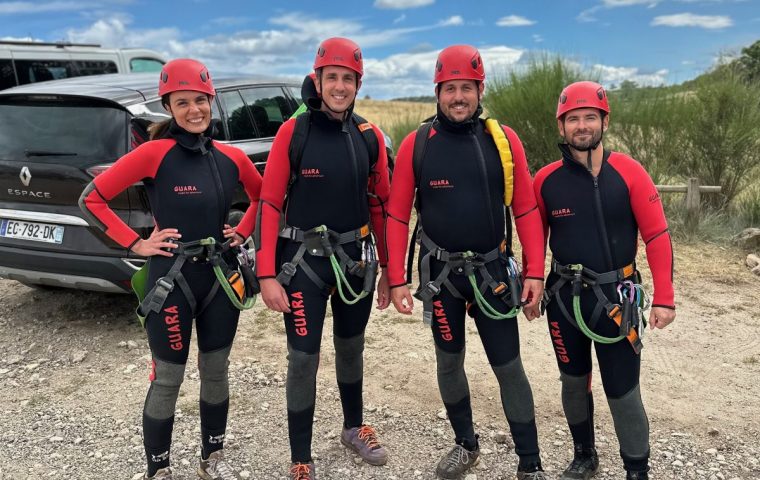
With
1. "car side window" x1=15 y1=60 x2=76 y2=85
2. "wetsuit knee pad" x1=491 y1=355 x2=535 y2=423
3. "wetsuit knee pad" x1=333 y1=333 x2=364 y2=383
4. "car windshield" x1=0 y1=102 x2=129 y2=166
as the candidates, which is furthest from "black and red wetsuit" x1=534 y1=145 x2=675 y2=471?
"car side window" x1=15 y1=60 x2=76 y2=85

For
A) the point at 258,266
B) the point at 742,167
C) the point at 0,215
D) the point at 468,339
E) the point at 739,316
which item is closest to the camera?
the point at 258,266

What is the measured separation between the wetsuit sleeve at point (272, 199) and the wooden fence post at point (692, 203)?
259 inches

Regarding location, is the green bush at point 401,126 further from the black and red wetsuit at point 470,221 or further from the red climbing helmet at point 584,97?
the red climbing helmet at point 584,97

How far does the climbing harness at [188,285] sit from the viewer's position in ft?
9.22

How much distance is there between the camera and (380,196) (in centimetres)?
323

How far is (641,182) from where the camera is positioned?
9.08ft

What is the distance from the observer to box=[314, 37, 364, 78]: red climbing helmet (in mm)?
2863

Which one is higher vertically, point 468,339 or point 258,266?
point 258,266

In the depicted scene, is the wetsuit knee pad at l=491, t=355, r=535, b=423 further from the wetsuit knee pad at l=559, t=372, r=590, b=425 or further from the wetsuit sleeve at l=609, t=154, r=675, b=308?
the wetsuit sleeve at l=609, t=154, r=675, b=308

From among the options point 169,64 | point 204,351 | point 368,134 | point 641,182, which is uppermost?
point 169,64

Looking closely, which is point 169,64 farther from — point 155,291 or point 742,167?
point 742,167

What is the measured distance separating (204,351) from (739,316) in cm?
478

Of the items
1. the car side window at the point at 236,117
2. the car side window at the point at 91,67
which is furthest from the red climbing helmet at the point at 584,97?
the car side window at the point at 91,67

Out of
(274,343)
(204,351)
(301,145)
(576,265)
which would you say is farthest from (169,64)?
(274,343)
